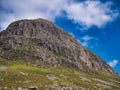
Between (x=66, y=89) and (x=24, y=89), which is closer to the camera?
(x=24, y=89)

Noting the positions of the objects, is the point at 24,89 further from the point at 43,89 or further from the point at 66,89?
the point at 66,89

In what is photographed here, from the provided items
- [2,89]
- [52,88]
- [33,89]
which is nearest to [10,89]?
[2,89]

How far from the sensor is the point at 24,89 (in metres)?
179

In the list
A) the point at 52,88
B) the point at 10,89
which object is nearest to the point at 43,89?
the point at 52,88

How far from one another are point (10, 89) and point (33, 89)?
1813 cm

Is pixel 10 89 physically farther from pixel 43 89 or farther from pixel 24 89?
pixel 43 89

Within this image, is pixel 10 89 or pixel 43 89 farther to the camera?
pixel 43 89

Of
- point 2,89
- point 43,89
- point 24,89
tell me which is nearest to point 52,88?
point 43,89

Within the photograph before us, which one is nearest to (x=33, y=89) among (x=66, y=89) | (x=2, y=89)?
(x=2, y=89)

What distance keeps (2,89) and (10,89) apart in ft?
19.6

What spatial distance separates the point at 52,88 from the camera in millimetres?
199375

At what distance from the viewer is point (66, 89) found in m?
199

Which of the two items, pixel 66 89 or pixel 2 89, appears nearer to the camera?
pixel 2 89

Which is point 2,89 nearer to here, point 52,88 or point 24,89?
point 24,89
